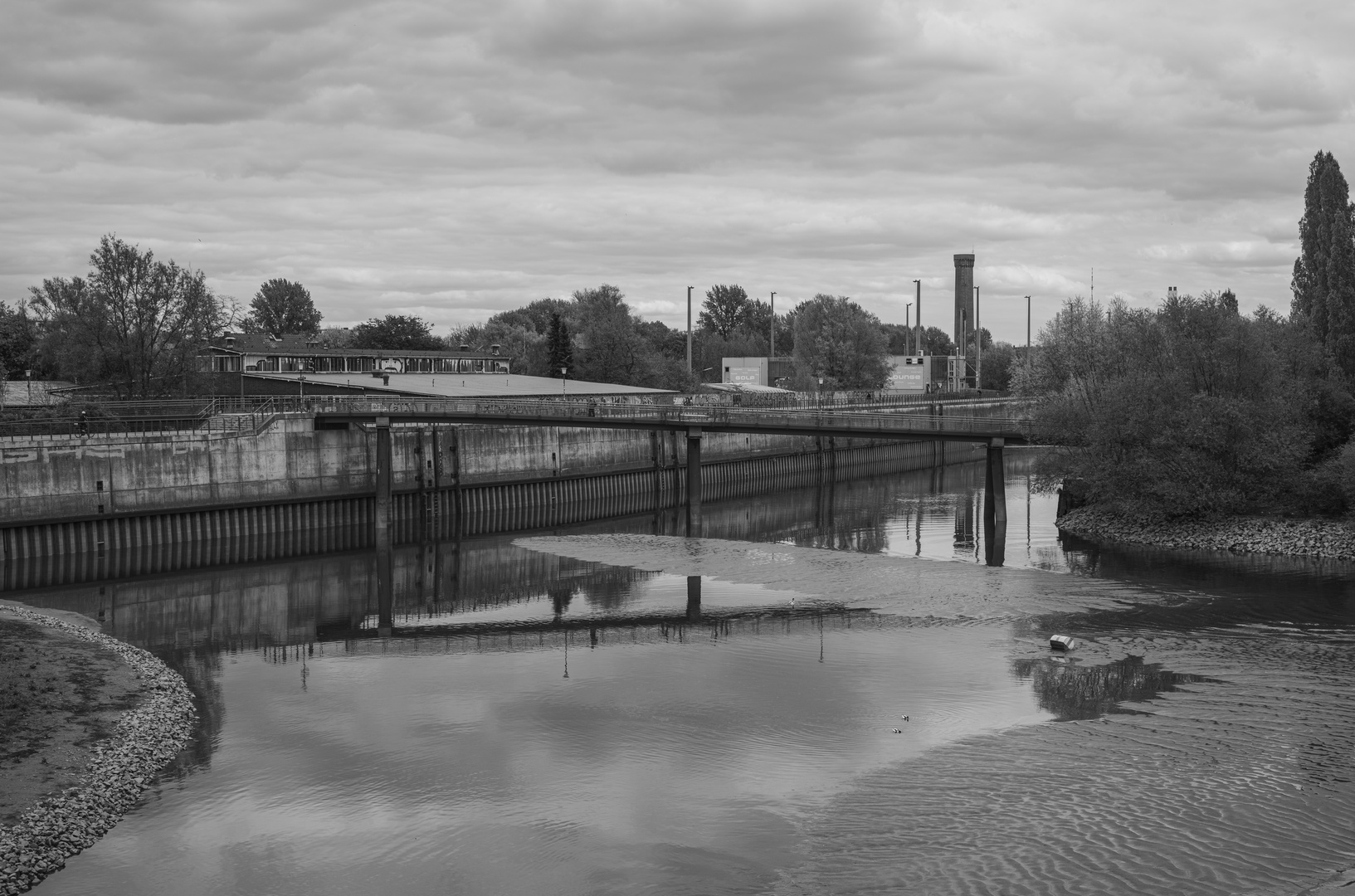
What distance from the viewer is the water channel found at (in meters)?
23.6

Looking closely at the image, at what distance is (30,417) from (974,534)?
60.1 m

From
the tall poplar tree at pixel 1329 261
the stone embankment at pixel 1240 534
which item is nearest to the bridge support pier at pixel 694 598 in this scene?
the stone embankment at pixel 1240 534

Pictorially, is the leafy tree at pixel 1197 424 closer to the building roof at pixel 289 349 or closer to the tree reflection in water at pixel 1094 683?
the tree reflection in water at pixel 1094 683

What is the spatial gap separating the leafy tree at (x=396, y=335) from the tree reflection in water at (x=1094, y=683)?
457ft

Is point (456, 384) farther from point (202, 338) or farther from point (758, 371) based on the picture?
point (758, 371)

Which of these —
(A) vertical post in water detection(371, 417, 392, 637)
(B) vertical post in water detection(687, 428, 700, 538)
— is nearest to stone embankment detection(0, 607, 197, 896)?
(A) vertical post in water detection(371, 417, 392, 637)

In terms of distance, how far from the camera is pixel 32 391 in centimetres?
9975

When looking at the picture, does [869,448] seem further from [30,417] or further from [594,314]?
[30,417]

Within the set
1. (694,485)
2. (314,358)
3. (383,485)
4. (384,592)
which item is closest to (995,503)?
(694,485)

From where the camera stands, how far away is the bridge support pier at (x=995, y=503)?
68000 mm

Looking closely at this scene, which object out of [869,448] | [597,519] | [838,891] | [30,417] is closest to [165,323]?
[30,417]

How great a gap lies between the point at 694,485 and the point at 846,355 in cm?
9588

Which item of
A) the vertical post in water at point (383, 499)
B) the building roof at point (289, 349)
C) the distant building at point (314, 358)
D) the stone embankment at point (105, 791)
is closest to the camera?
the stone embankment at point (105, 791)

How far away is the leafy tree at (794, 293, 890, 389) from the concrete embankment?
63.3m
